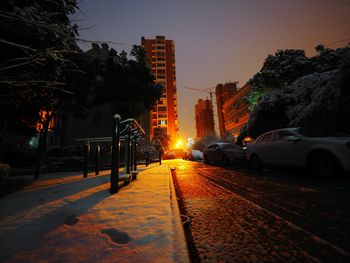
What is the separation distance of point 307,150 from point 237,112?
194 ft

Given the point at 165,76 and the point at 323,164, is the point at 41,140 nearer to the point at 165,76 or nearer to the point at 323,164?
the point at 323,164

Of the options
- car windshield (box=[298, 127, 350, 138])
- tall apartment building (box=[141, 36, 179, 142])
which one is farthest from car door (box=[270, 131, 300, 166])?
tall apartment building (box=[141, 36, 179, 142])

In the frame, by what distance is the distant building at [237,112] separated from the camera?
5436cm

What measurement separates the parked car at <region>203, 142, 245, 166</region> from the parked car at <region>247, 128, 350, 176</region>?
238 cm

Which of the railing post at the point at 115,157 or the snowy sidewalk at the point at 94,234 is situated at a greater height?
the railing post at the point at 115,157

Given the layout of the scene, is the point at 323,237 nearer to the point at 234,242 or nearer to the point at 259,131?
the point at 234,242

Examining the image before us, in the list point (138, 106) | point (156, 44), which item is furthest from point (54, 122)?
point (156, 44)

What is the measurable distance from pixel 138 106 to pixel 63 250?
2400 cm

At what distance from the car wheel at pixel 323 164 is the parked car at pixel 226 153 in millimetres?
4374

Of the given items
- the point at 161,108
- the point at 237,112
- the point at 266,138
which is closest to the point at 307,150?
the point at 266,138

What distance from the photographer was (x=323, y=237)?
145cm

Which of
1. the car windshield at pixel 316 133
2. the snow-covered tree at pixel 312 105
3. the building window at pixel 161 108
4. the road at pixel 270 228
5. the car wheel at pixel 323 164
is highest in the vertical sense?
the building window at pixel 161 108

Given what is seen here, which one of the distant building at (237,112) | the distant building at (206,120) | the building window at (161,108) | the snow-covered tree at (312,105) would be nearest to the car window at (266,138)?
the snow-covered tree at (312,105)

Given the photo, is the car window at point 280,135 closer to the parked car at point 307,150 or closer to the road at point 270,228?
the parked car at point 307,150
